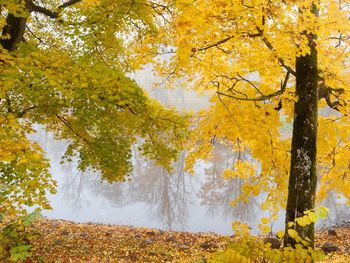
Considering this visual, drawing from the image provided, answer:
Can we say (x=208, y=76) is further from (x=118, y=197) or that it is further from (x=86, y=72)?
(x=118, y=197)

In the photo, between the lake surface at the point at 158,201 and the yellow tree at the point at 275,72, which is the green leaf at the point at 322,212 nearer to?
the yellow tree at the point at 275,72

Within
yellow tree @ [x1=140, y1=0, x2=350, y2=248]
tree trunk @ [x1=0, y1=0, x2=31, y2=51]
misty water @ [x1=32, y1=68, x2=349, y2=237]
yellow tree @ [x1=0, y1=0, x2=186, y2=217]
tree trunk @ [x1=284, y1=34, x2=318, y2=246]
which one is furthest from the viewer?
misty water @ [x1=32, y1=68, x2=349, y2=237]

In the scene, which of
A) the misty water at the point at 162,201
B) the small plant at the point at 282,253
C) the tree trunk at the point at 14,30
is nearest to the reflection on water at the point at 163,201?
the misty water at the point at 162,201

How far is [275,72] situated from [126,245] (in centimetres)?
643

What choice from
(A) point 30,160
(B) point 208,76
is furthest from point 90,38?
(A) point 30,160

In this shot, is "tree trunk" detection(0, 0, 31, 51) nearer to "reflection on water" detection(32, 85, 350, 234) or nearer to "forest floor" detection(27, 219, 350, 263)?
"forest floor" detection(27, 219, 350, 263)

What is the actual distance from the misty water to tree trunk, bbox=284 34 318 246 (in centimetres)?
1270

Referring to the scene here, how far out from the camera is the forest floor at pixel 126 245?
8.74m

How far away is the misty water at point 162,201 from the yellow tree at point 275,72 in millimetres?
11509

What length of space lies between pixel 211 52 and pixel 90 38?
252cm

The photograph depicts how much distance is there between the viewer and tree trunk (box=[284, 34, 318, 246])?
6.27 m

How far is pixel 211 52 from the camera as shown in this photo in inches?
269

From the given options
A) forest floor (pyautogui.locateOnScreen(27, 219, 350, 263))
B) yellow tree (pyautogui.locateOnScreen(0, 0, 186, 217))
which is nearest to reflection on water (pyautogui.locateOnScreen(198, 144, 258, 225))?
forest floor (pyautogui.locateOnScreen(27, 219, 350, 263))

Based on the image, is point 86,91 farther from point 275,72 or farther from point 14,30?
point 275,72
